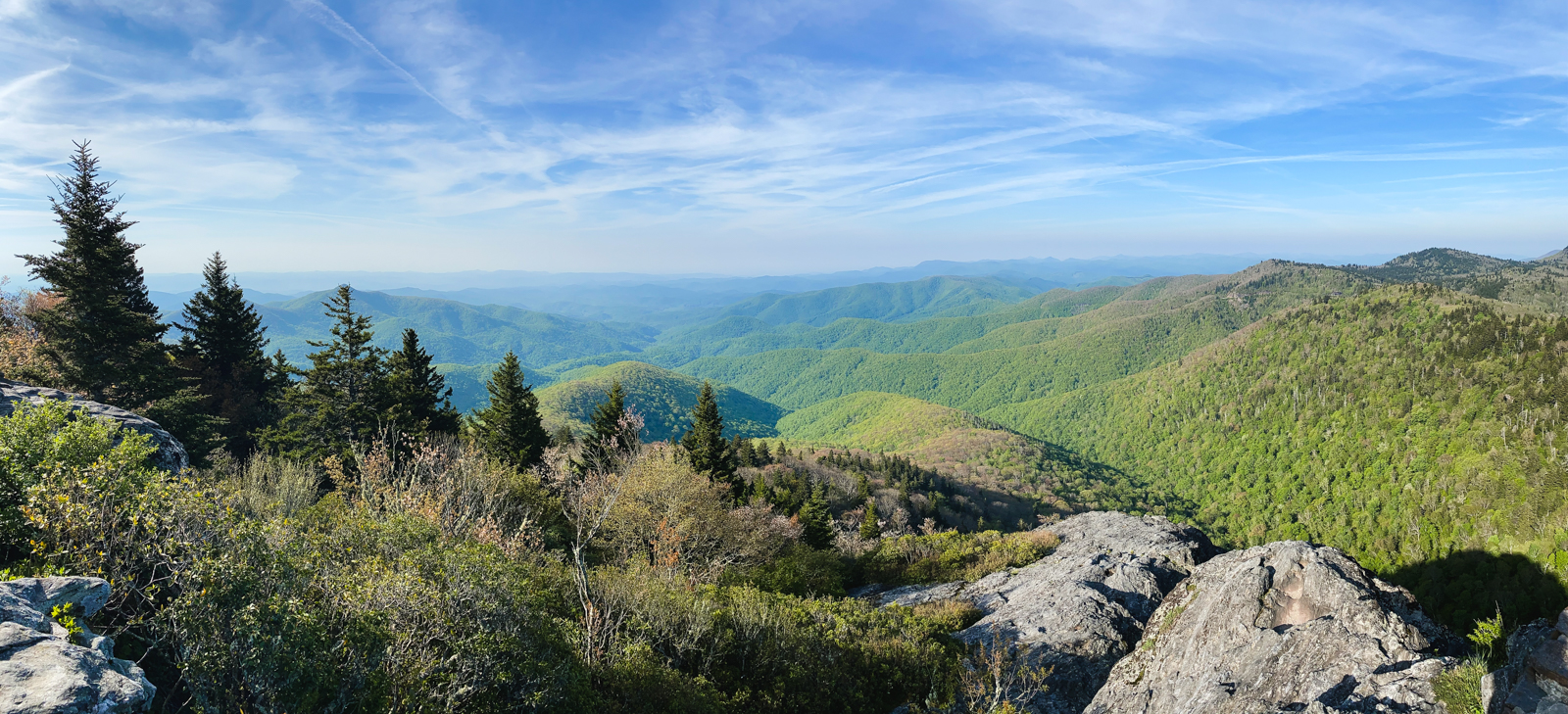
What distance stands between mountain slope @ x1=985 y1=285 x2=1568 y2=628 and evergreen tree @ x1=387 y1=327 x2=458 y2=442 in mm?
49865

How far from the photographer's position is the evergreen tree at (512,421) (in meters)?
38.2

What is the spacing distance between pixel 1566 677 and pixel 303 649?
1852 cm

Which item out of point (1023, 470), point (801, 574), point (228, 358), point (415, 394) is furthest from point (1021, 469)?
point (228, 358)

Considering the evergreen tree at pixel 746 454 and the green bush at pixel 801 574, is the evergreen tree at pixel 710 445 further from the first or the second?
the evergreen tree at pixel 746 454

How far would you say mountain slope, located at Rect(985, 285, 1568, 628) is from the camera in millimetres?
32156

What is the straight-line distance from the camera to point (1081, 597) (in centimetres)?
1830

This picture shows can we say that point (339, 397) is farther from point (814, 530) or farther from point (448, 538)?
point (814, 530)

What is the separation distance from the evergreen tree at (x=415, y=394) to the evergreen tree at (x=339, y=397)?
129 cm

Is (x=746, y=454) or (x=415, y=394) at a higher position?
(x=415, y=394)

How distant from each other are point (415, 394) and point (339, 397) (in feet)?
15.6

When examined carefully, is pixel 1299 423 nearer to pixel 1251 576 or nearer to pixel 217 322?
pixel 1251 576

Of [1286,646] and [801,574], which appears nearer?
[1286,646]

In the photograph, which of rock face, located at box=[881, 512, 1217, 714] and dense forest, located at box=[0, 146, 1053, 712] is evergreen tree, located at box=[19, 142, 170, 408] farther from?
rock face, located at box=[881, 512, 1217, 714]

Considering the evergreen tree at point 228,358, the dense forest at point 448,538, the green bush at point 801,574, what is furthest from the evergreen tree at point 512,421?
the green bush at point 801,574
